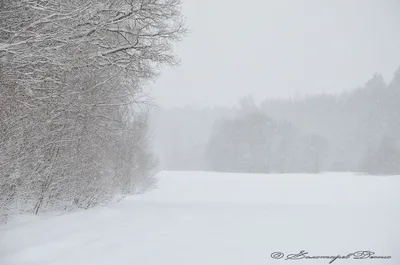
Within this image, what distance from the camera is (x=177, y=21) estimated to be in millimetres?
9227

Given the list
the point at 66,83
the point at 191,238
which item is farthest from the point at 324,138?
the point at 191,238

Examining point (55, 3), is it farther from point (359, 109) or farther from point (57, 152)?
point (359, 109)

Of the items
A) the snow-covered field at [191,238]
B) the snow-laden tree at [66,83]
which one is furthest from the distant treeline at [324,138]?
the snow-laden tree at [66,83]

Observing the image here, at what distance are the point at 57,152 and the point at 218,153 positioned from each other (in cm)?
5513

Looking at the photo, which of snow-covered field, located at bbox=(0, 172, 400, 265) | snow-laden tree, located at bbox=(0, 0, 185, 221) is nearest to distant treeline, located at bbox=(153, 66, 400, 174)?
snow-covered field, located at bbox=(0, 172, 400, 265)

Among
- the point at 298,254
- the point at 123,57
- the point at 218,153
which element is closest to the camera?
the point at 298,254

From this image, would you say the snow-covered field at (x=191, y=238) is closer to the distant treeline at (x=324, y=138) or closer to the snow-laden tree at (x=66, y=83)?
the snow-laden tree at (x=66, y=83)

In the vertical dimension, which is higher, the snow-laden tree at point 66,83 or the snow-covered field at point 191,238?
the snow-laden tree at point 66,83

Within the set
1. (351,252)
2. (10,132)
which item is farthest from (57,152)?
(351,252)

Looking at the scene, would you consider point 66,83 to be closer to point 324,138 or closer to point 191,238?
point 191,238

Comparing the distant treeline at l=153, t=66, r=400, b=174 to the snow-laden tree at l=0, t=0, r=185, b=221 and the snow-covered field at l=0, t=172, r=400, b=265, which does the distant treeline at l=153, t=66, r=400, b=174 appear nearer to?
the snow-covered field at l=0, t=172, r=400, b=265

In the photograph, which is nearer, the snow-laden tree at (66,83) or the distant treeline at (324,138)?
the snow-laden tree at (66,83)

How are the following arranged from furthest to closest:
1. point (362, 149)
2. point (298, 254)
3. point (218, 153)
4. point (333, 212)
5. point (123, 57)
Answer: point (218, 153) < point (362, 149) < point (333, 212) < point (123, 57) < point (298, 254)

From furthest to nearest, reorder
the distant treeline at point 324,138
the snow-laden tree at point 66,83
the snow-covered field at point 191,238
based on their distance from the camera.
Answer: the distant treeline at point 324,138, the snow-laden tree at point 66,83, the snow-covered field at point 191,238
